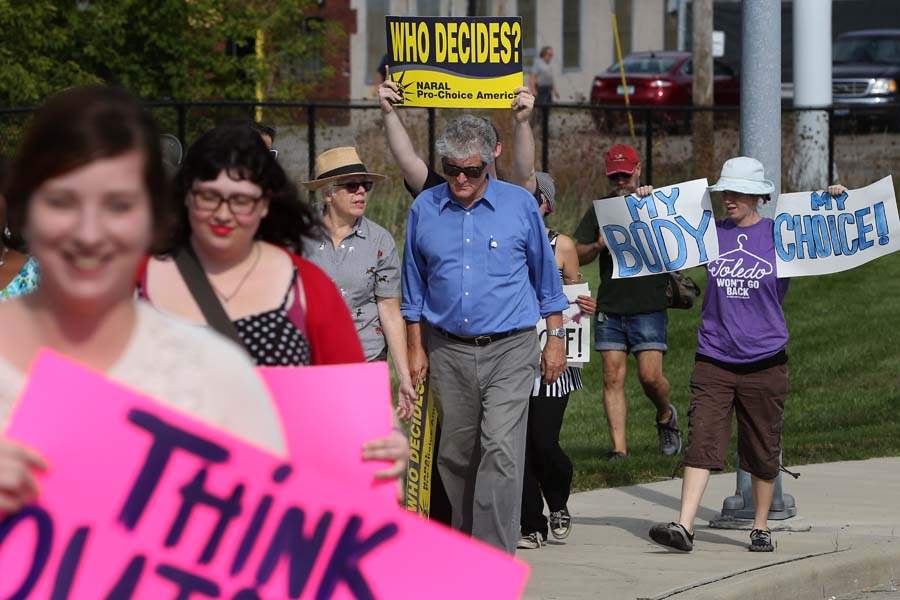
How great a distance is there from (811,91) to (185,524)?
1858cm

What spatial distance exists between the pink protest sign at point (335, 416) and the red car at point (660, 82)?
102ft

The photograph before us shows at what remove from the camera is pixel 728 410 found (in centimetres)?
861

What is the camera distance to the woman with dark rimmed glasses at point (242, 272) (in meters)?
3.85

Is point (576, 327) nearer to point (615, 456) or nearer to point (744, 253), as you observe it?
point (744, 253)

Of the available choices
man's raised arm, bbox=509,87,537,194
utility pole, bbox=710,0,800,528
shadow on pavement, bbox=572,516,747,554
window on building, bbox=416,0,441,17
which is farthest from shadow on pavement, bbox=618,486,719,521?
window on building, bbox=416,0,441,17

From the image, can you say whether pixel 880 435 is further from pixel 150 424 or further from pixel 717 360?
pixel 150 424

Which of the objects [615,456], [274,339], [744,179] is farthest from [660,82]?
[274,339]

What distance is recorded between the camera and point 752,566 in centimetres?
802

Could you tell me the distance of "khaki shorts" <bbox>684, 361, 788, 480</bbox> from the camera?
853 cm

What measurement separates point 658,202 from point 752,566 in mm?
2259

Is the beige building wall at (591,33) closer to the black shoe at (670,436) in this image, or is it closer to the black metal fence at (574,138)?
the black metal fence at (574,138)

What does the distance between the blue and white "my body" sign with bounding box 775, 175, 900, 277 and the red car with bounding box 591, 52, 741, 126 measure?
2508cm

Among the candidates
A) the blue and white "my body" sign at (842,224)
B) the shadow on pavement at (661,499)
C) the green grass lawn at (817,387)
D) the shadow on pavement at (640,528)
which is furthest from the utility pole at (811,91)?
the shadow on pavement at (640,528)

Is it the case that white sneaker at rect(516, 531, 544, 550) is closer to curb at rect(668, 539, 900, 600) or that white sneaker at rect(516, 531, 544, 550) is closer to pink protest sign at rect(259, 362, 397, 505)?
curb at rect(668, 539, 900, 600)
